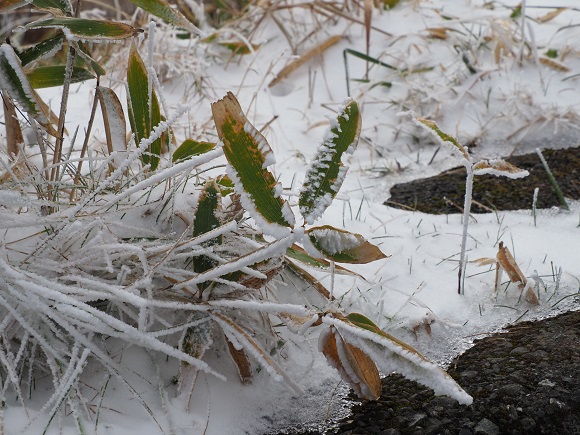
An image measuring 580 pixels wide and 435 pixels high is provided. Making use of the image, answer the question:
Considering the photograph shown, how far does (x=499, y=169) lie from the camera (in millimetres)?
1102

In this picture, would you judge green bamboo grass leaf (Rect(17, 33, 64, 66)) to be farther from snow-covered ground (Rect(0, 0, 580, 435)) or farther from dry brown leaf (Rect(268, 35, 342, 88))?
dry brown leaf (Rect(268, 35, 342, 88))

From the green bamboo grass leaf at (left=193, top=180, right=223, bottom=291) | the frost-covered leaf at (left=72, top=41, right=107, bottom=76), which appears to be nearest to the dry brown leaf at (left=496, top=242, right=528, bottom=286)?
the green bamboo grass leaf at (left=193, top=180, right=223, bottom=291)

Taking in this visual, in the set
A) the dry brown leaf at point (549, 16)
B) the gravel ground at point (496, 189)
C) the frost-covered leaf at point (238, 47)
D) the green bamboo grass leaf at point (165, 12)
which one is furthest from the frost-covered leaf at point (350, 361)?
the dry brown leaf at point (549, 16)

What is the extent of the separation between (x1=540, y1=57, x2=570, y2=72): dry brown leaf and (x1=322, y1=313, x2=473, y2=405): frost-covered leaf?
1.56m

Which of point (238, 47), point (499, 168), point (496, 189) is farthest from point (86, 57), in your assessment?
point (238, 47)

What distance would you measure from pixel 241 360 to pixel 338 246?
0.74ft

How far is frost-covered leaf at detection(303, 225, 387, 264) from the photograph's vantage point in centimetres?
89

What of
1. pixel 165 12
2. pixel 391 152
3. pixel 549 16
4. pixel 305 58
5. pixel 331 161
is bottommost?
pixel 391 152

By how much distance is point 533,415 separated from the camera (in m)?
0.91

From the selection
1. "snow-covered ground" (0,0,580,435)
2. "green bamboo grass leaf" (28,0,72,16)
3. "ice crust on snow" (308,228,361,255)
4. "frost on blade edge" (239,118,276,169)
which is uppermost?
"green bamboo grass leaf" (28,0,72,16)

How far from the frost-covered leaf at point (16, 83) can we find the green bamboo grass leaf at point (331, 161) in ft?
1.34

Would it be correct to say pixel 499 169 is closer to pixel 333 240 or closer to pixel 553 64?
pixel 333 240

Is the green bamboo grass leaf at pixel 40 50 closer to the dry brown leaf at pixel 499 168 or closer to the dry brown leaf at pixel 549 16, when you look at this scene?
the dry brown leaf at pixel 499 168

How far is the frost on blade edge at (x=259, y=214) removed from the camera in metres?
0.83
